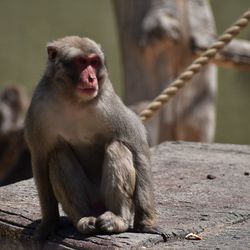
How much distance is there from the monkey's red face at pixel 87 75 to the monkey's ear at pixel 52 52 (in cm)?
19

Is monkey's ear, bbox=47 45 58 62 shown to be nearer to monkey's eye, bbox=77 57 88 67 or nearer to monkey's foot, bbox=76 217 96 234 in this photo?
monkey's eye, bbox=77 57 88 67

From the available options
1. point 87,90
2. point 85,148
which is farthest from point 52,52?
point 85,148

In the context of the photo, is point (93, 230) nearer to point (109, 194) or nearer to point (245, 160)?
point (109, 194)

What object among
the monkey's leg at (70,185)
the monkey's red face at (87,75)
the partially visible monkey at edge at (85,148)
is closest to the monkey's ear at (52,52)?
the partially visible monkey at edge at (85,148)

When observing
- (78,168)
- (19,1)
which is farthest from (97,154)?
(19,1)

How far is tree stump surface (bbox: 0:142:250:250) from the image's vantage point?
202 inches

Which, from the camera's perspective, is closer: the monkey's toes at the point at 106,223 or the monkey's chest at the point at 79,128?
the monkey's toes at the point at 106,223

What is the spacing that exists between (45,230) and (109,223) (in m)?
0.45

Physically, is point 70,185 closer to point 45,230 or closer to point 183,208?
point 45,230

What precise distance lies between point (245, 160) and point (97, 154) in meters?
2.17

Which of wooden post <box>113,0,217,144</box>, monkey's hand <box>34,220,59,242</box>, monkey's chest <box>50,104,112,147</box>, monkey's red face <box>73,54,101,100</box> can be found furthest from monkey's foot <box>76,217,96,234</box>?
wooden post <box>113,0,217,144</box>

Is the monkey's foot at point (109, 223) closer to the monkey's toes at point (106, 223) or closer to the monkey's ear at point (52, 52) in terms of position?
the monkey's toes at point (106, 223)

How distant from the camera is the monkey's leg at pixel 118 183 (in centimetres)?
518

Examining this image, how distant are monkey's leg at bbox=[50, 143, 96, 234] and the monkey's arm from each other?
70 mm
